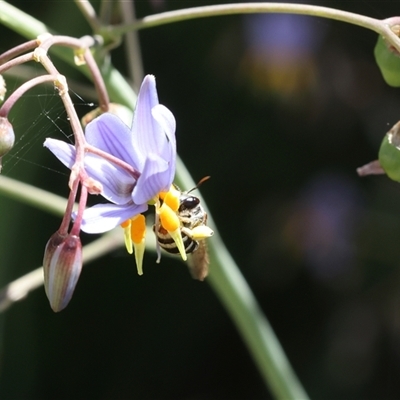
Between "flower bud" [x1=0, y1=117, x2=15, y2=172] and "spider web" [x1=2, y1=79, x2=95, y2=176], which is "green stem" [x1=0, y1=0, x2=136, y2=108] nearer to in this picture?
"spider web" [x1=2, y1=79, x2=95, y2=176]

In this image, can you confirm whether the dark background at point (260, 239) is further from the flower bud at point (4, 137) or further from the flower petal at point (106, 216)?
the flower bud at point (4, 137)

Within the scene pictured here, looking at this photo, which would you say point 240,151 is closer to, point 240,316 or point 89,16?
point 240,316

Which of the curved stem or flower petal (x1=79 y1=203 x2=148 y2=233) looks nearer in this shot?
flower petal (x1=79 y1=203 x2=148 y2=233)

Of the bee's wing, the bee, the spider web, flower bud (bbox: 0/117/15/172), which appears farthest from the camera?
the spider web

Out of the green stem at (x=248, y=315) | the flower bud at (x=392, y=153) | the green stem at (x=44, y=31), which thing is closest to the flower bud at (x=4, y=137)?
the green stem at (x=44, y=31)

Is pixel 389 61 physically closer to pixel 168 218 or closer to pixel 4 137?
pixel 168 218

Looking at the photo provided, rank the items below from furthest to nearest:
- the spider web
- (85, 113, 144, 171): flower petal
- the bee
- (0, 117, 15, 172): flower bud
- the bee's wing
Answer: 1. the spider web
2. the bee's wing
3. the bee
4. (85, 113, 144, 171): flower petal
5. (0, 117, 15, 172): flower bud

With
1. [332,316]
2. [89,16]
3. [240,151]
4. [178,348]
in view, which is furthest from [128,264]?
[89,16]

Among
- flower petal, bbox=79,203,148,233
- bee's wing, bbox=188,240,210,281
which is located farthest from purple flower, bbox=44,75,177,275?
bee's wing, bbox=188,240,210,281
